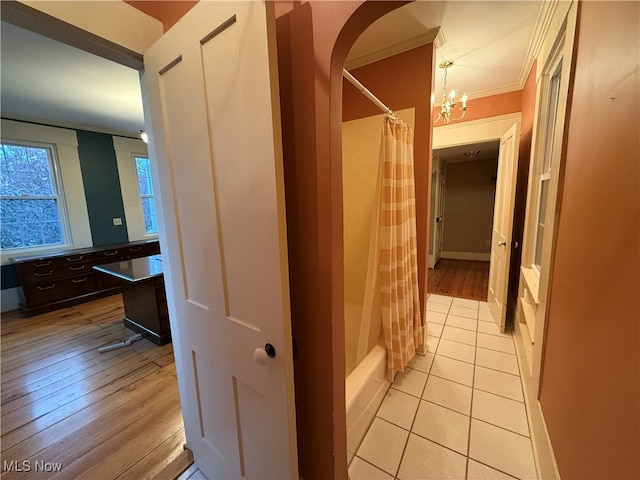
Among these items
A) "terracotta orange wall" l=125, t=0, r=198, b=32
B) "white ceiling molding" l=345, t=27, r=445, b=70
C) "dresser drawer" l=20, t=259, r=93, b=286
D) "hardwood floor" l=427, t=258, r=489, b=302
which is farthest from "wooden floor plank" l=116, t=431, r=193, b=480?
"hardwood floor" l=427, t=258, r=489, b=302

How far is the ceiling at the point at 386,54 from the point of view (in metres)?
1.68

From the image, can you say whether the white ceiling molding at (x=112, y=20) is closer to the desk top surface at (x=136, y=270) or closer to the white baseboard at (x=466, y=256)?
the desk top surface at (x=136, y=270)

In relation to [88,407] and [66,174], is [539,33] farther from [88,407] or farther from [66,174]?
[66,174]

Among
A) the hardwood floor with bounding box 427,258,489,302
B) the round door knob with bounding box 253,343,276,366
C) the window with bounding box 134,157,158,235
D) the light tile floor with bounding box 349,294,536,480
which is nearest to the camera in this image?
the round door knob with bounding box 253,343,276,366

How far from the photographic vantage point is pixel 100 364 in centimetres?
221

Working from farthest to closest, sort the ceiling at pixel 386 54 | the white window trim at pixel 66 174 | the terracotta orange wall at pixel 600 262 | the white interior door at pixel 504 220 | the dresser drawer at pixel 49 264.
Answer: the white window trim at pixel 66 174
the dresser drawer at pixel 49 264
the white interior door at pixel 504 220
the ceiling at pixel 386 54
the terracotta orange wall at pixel 600 262

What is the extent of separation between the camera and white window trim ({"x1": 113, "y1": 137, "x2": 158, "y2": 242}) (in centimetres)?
413

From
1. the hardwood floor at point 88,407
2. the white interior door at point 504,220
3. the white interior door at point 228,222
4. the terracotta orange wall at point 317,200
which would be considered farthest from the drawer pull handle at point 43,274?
the white interior door at point 504,220

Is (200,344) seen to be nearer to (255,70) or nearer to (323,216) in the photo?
(323,216)

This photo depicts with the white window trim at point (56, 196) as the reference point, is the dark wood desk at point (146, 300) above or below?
below

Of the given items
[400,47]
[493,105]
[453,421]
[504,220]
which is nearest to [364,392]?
[453,421]

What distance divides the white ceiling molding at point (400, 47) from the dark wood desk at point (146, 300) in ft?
8.35

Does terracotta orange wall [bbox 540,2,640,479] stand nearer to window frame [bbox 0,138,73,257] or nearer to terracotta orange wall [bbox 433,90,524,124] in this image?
terracotta orange wall [bbox 433,90,524,124]

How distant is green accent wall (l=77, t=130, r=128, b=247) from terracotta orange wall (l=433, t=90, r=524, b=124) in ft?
15.7
